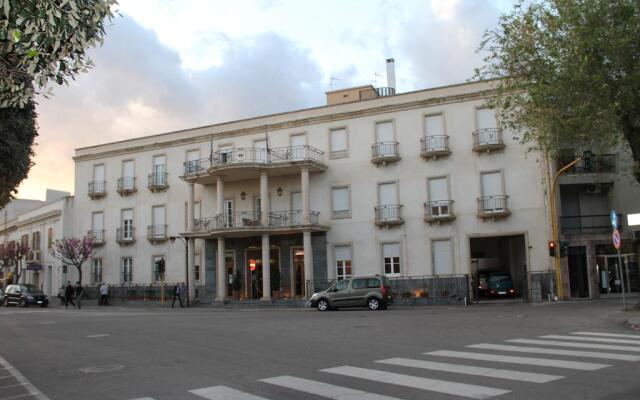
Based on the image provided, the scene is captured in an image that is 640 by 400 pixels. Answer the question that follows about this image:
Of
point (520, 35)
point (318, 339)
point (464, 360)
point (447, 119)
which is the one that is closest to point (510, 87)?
point (520, 35)

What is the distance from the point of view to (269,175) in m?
37.8

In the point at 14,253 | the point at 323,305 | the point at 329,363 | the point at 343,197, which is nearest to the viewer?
the point at 329,363

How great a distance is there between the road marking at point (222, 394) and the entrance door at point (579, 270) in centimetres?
2961

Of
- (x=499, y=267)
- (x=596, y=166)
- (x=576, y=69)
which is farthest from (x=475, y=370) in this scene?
(x=499, y=267)

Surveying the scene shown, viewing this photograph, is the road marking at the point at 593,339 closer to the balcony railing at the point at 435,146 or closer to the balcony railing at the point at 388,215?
the balcony railing at the point at 388,215

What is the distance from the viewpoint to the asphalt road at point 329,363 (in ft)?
26.6

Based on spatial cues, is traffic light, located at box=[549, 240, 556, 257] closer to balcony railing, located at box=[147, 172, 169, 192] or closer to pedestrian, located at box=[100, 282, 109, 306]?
balcony railing, located at box=[147, 172, 169, 192]

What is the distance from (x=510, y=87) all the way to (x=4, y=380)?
64.9ft

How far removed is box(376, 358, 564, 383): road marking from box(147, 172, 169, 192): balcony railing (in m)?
33.8

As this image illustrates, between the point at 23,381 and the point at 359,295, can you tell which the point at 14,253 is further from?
the point at 23,381

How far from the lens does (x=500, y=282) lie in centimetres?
3525

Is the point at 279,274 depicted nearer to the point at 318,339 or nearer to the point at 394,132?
the point at 394,132

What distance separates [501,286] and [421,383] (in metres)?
28.4

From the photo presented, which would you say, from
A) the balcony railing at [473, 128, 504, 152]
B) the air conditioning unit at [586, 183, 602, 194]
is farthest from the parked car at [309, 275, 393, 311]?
the air conditioning unit at [586, 183, 602, 194]
